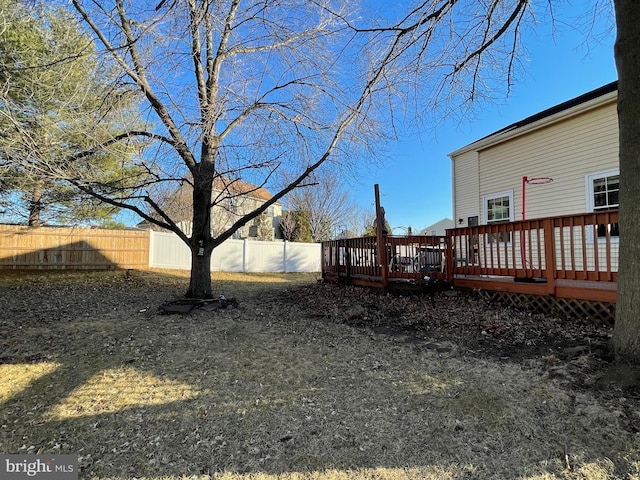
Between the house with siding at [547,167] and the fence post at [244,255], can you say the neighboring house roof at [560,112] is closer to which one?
the house with siding at [547,167]

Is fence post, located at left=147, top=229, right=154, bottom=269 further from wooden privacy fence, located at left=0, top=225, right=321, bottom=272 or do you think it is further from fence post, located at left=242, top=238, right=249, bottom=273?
fence post, located at left=242, top=238, right=249, bottom=273

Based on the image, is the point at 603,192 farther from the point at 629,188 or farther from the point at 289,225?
the point at 289,225

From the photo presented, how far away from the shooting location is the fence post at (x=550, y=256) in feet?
16.9

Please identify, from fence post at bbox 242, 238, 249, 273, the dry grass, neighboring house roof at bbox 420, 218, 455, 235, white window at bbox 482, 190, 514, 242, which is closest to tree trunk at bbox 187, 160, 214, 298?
the dry grass

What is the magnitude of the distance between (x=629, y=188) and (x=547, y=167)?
645 centimetres

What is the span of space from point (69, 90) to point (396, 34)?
4.80m

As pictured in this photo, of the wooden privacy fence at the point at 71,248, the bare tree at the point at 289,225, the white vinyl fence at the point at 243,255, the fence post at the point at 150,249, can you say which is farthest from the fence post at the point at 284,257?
the bare tree at the point at 289,225

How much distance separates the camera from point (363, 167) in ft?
22.7

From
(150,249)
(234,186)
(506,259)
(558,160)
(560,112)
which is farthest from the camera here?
(150,249)

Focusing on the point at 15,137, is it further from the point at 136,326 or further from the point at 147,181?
the point at 136,326

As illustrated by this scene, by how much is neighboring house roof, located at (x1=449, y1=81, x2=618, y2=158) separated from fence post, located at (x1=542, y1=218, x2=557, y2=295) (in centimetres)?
373

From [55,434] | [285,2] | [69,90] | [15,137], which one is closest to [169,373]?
[55,434]

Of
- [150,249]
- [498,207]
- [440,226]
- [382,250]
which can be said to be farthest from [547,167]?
[440,226]

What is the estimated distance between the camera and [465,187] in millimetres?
10844
